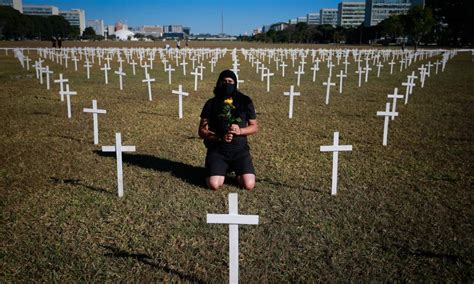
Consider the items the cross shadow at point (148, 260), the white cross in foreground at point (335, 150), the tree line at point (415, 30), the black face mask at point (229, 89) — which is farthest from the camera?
the tree line at point (415, 30)

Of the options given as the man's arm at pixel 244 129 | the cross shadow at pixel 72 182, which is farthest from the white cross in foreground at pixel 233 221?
the cross shadow at pixel 72 182

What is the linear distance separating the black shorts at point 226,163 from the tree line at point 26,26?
110 metres

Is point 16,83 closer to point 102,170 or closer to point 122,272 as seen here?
point 102,170

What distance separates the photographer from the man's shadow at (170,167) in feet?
20.6

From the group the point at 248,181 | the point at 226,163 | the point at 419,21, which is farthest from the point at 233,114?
the point at 419,21

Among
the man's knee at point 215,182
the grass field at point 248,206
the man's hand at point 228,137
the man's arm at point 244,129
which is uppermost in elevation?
the man's arm at point 244,129

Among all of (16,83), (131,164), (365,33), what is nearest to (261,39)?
(365,33)

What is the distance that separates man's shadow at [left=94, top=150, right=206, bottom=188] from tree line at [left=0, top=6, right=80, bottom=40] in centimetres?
10743

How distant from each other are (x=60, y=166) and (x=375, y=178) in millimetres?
5430

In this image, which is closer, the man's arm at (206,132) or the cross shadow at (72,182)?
the man's arm at (206,132)

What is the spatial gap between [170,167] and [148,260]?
9.95 ft

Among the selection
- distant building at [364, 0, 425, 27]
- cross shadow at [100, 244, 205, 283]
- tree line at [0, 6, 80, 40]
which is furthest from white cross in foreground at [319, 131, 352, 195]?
distant building at [364, 0, 425, 27]

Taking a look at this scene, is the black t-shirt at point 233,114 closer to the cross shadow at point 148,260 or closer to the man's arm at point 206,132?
the man's arm at point 206,132

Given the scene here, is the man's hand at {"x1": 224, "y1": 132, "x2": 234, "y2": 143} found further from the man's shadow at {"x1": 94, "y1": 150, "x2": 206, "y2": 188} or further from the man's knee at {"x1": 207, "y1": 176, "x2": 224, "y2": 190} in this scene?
the man's shadow at {"x1": 94, "y1": 150, "x2": 206, "y2": 188}
